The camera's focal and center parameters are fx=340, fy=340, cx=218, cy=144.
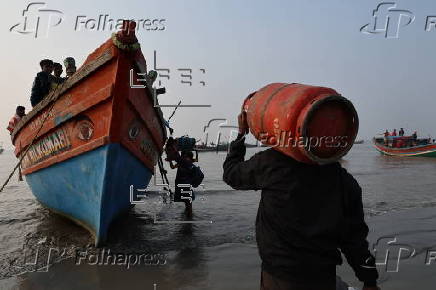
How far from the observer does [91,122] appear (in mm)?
4977

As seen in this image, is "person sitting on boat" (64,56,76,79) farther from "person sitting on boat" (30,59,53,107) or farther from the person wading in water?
the person wading in water

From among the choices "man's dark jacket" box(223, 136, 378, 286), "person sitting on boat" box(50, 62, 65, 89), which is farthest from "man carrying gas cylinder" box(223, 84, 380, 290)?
"person sitting on boat" box(50, 62, 65, 89)

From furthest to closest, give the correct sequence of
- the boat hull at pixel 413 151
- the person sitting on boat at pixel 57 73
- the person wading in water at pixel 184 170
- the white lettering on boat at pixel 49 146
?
the boat hull at pixel 413 151, the person sitting on boat at pixel 57 73, the person wading in water at pixel 184 170, the white lettering on boat at pixel 49 146

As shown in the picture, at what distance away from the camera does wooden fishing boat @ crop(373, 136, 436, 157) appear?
2775 centimetres

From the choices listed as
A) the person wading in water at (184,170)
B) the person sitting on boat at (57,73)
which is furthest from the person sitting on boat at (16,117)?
the person wading in water at (184,170)

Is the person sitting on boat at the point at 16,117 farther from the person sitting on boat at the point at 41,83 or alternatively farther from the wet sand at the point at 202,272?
the wet sand at the point at 202,272

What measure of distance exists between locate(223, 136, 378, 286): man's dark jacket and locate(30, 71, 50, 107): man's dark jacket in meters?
6.21

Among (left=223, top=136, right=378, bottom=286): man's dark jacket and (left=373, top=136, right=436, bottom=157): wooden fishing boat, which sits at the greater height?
(left=223, top=136, right=378, bottom=286): man's dark jacket

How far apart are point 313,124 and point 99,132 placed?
3924 mm

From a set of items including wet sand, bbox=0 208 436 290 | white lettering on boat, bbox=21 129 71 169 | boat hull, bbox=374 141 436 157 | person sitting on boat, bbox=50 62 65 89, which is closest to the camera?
wet sand, bbox=0 208 436 290

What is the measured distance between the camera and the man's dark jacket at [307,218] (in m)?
1.75

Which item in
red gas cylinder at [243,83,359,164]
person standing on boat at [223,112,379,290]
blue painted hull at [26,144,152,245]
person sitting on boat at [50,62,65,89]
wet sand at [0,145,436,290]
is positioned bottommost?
wet sand at [0,145,436,290]

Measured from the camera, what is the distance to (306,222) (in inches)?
68.9

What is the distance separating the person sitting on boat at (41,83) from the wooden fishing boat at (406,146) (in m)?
29.1
